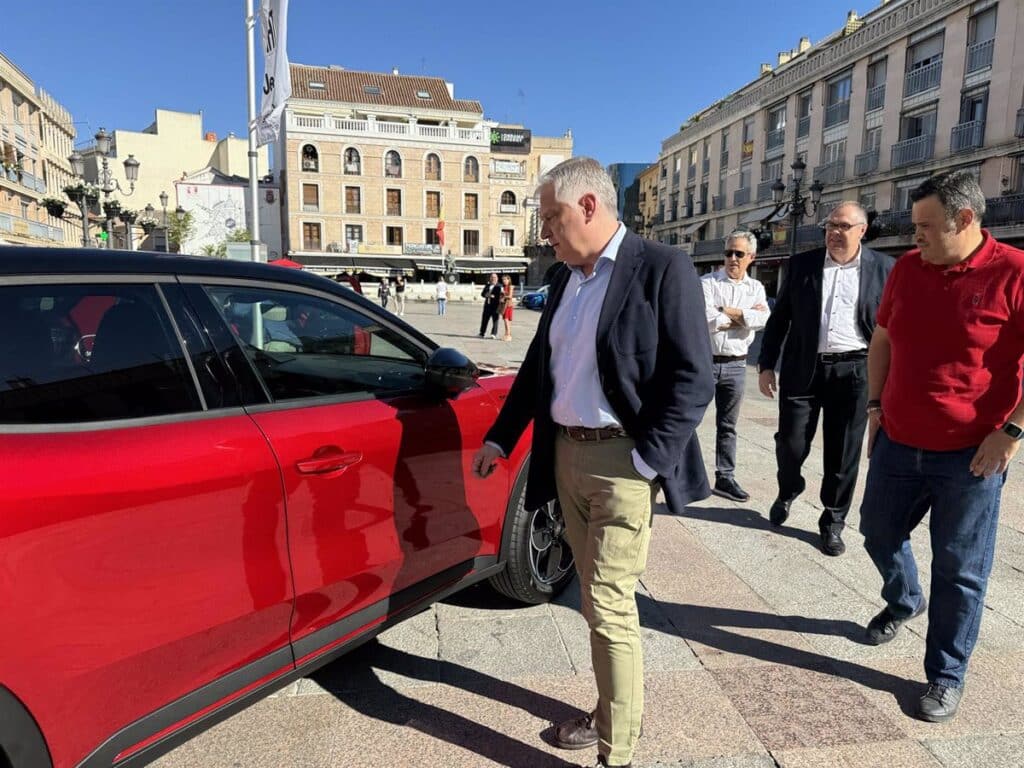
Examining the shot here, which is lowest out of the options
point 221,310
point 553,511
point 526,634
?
point 526,634

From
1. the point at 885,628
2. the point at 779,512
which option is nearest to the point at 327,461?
the point at 885,628

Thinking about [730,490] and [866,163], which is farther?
[866,163]

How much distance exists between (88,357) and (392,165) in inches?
2255

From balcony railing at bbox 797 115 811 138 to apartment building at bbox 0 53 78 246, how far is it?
1610 inches

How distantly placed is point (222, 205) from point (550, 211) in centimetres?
6006

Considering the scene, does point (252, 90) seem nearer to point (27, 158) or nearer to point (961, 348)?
point (961, 348)

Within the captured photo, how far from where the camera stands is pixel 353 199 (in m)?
54.8

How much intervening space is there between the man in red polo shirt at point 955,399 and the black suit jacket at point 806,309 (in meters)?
1.29

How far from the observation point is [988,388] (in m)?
2.43

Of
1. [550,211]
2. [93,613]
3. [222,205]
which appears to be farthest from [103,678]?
[222,205]

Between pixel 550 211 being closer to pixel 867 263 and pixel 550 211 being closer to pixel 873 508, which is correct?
pixel 873 508

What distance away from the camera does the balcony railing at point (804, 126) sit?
3753 centimetres

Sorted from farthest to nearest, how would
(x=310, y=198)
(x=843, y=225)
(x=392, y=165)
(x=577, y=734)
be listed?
(x=392, y=165)
(x=310, y=198)
(x=843, y=225)
(x=577, y=734)

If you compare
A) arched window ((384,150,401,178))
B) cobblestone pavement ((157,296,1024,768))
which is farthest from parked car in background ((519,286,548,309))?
cobblestone pavement ((157,296,1024,768))
